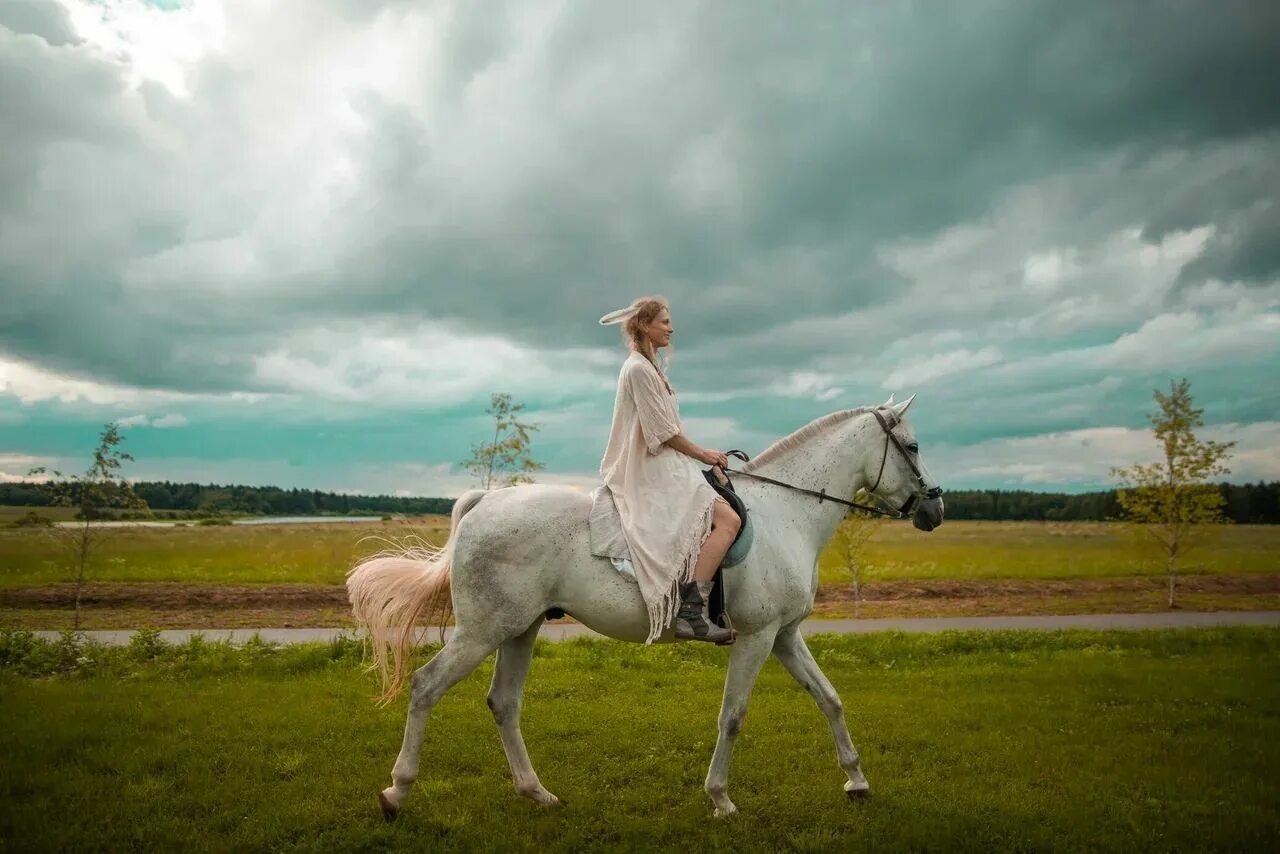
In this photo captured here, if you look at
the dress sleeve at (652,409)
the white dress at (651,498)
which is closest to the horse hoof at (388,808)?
the white dress at (651,498)

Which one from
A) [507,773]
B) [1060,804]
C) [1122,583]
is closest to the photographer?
[1060,804]

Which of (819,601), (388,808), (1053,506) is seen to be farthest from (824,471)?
(1053,506)

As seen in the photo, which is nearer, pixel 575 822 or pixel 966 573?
pixel 575 822

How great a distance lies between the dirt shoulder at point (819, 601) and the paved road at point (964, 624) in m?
Result: 1.16

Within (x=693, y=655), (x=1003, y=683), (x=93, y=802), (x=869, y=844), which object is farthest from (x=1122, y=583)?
(x=93, y=802)

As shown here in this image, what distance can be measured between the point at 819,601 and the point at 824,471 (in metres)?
17.7

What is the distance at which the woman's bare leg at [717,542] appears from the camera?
545cm

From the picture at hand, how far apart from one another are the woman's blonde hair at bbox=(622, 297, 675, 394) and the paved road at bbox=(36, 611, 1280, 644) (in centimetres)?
869

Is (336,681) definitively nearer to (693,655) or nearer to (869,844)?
(693,655)

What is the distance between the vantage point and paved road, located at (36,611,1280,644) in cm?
1405

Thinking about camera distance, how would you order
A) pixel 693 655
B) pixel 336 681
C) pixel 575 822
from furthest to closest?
pixel 693 655 < pixel 336 681 < pixel 575 822

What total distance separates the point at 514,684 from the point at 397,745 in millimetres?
2050

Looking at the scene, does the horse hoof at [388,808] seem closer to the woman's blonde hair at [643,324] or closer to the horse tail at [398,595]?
the horse tail at [398,595]

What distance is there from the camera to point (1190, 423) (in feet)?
69.6
